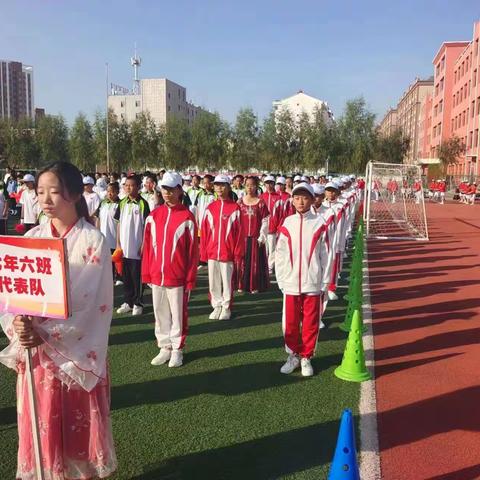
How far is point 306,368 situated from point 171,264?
1753 millimetres

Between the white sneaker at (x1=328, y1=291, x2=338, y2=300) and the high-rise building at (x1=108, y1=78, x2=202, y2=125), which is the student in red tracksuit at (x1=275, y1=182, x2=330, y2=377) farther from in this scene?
the high-rise building at (x1=108, y1=78, x2=202, y2=125)

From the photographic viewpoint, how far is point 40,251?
2.31 m

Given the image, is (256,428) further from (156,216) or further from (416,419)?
(156,216)

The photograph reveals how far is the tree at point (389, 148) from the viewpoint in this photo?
38625 mm

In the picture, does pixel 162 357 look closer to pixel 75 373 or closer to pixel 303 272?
pixel 303 272

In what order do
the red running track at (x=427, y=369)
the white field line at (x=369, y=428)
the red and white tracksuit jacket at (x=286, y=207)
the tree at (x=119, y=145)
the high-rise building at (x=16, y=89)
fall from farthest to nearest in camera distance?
1. the high-rise building at (x=16, y=89)
2. the tree at (x=119, y=145)
3. the red and white tracksuit jacket at (x=286, y=207)
4. the red running track at (x=427, y=369)
5. the white field line at (x=369, y=428)

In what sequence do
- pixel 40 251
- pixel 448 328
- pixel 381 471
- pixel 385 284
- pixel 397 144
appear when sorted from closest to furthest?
pixel 40 251 < pixel 381 471 < pixel 448 328 < pixel 385 284 < pixel 397 144

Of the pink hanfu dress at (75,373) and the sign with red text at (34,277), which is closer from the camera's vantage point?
the sign with red text at (34,277)

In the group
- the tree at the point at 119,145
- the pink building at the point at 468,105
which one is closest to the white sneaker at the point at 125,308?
the tree at the point at 119,145

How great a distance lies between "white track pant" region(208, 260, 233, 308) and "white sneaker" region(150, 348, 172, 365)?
1793 millimetres

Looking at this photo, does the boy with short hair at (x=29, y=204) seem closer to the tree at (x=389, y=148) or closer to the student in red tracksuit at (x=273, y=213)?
the student in red tracksuit at (x=273, y=213)

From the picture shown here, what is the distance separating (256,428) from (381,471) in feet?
3.29

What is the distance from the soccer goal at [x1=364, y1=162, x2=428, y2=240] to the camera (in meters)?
18.0

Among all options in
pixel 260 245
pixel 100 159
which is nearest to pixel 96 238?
pixel 260 245
